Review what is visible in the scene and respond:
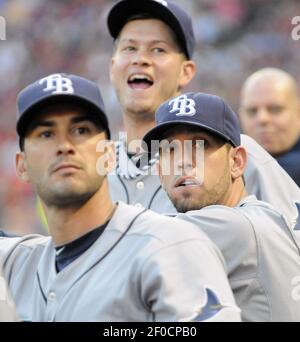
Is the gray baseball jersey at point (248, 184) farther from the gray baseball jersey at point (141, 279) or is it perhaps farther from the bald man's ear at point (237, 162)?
the gray baseball jersey at point (141, 279)

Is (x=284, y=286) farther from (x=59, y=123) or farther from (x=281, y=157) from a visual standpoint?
(x=281, y=157)

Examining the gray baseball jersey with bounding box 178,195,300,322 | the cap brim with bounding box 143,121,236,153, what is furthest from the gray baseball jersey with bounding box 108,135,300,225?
the gray baseball jersey with bounding box 178,195,300,322

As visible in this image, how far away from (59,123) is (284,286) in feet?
2.11

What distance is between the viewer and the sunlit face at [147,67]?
311 centimetres

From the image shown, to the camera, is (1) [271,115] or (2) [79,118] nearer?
(2) [79,118]

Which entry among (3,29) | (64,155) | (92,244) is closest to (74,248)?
(92,244)

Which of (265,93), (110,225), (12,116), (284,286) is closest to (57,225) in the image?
(110,225)

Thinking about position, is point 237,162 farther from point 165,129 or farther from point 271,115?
point 271,115

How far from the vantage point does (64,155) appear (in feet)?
6.40

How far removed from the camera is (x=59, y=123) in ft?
6.48

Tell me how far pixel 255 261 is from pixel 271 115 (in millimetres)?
1901

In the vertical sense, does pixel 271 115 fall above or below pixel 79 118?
above

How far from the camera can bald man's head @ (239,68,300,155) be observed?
12.6 ft
